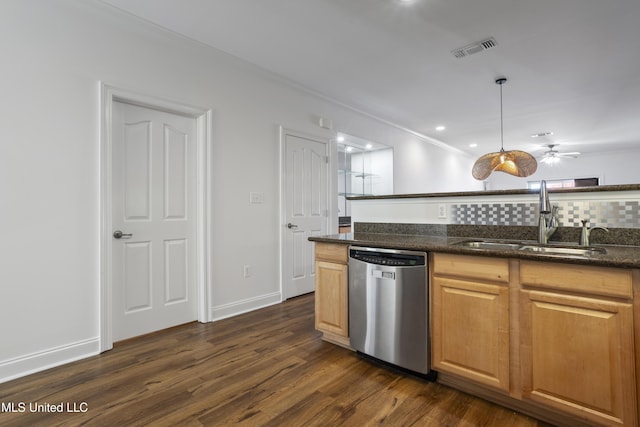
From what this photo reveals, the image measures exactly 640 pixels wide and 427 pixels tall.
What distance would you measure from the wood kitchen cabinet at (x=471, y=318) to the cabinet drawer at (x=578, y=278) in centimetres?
11

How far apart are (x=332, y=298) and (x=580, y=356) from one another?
1.49m

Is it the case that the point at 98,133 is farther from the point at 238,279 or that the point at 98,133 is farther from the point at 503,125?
the point at 503,125

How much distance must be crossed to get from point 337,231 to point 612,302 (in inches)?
131

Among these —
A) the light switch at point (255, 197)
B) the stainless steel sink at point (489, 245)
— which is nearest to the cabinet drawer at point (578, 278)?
the stainless steel sink at point (489, 245)

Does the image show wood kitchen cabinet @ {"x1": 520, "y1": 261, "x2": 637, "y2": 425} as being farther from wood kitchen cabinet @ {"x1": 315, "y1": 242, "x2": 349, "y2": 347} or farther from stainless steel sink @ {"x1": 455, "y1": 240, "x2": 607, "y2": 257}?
wood kitchen cabinet @ {"x1": 315, "y1": 242, "x2": 349, "y2": 347}

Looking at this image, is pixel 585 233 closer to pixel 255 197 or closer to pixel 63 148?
pixel 255 197

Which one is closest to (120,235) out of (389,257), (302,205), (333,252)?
(333,252)

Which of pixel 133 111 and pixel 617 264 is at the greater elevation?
pixel 133 111

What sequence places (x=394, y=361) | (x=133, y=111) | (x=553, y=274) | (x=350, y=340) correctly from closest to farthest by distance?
(x=553, y=274), (x=394, y=361), (x=350, y=340), (x=133, y=111)

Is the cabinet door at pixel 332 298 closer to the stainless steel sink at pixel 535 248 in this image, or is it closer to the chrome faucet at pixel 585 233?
the stainless steel sink at pixel 535 248

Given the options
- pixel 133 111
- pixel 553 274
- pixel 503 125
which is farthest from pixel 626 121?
pixel 133 111

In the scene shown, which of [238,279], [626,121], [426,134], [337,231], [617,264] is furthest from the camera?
[426,134]

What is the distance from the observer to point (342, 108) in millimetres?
4551

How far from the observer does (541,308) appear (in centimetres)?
156
